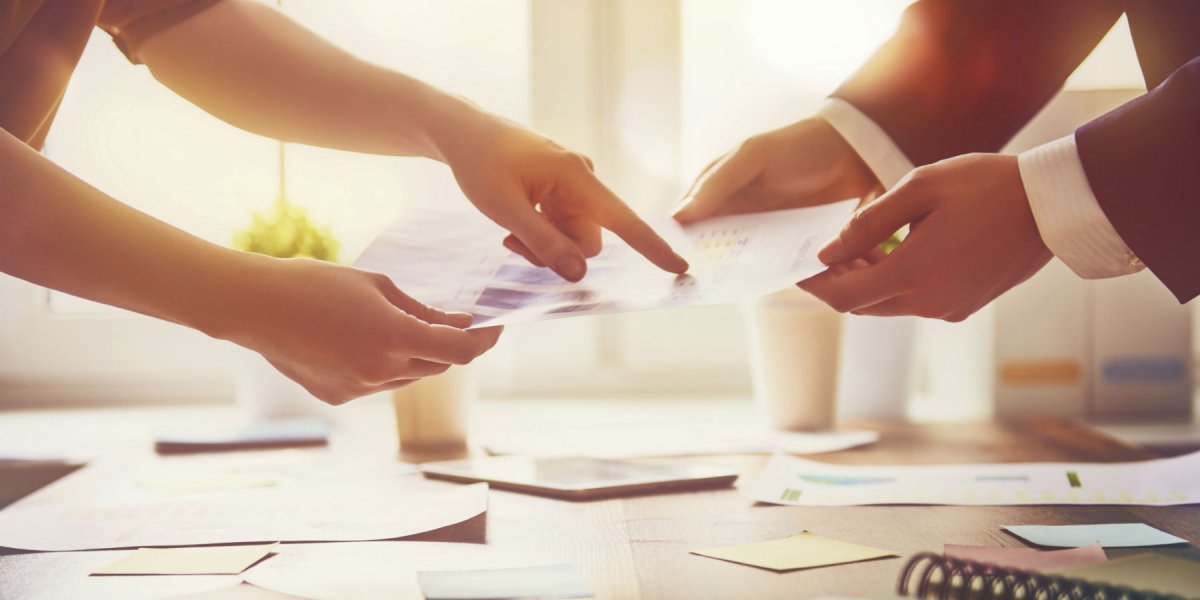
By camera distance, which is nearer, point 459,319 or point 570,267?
point 459,319

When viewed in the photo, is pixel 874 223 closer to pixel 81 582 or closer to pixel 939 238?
pixel 939 238

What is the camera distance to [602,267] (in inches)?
36.0

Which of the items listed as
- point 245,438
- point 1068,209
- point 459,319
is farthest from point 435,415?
point 1068,209

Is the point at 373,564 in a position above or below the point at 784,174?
below

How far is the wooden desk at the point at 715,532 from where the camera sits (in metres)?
0.63

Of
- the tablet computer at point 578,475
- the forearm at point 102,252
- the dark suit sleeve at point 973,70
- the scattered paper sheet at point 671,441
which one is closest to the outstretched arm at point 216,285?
the forearm at point 102,252

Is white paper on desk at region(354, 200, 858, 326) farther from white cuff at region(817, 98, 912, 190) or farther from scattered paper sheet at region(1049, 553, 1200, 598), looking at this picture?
scattered paper sheet at region(1049, 553, 1200, 598)

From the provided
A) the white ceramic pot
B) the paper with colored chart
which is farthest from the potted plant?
the paper with colored chart

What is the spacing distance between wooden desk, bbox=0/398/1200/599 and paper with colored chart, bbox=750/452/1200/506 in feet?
0.08

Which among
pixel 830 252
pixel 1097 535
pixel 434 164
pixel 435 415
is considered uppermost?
pixel 434 164

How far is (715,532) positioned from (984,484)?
0.28 metres

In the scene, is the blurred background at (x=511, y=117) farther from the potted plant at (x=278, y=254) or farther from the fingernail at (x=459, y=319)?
the fingernail at (x=459, y=319)

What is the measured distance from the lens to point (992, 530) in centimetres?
75

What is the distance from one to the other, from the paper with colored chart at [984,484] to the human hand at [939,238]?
16 centimetres
